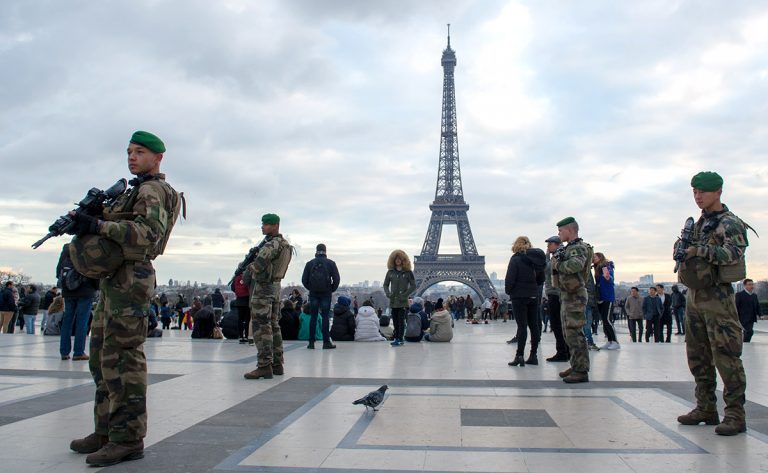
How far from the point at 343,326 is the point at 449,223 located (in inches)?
2750

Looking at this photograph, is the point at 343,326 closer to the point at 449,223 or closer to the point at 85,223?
the point at 85,223

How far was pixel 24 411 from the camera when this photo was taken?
579cm

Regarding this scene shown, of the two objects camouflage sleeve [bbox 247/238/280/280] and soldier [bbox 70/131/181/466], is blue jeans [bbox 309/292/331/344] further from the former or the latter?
soldier [bbox 70/131/181/466]

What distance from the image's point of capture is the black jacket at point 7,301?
58.0 ft

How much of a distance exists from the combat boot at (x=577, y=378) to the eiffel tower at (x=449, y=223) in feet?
217

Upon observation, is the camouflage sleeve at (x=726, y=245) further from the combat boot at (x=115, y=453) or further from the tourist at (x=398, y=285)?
the tourist at (x=398, y=285)

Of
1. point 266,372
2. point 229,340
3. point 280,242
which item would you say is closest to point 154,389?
point 266,372

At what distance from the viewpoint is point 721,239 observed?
→ 17.5 ft

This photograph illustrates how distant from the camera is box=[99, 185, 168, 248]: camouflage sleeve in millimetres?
4160

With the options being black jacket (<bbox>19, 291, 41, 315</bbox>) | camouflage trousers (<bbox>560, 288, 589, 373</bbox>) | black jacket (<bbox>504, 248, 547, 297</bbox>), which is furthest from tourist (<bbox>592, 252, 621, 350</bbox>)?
black jacket (<bbox>19, 291, 41, 315</bbox>)

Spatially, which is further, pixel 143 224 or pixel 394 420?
pixel 394 420

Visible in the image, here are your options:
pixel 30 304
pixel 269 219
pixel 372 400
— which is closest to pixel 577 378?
pixel 372 400

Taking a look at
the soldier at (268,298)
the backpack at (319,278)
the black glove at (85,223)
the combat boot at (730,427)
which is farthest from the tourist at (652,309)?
the black glove at (85,223)

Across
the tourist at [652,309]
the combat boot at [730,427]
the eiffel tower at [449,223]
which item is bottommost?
the combat boot at [730,427]
